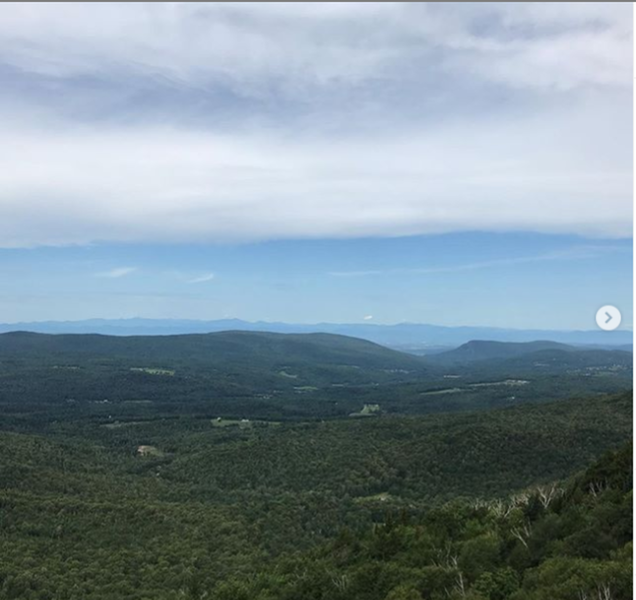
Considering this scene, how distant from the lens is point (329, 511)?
47.2 metres

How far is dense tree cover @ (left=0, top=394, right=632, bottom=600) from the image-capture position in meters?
22.9

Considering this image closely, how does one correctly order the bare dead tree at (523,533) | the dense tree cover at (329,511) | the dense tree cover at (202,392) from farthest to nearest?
the dense tree cover at (202,392) < the bare dead tree at (523,533) < the dense tree cover at (329,511)

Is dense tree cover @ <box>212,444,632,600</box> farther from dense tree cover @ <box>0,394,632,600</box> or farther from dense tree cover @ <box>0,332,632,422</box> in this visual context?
dense tree cover @ <box>0,332,632,422</box>

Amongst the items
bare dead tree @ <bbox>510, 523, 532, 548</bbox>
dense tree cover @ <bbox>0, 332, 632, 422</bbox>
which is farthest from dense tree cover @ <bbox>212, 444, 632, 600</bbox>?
dense tree cover @ <bbox>0, 332, 632, 422</bbox>

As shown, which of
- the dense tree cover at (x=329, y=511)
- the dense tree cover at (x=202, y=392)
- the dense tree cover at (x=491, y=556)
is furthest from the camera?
the dense tree cover at (x=202, y=392)

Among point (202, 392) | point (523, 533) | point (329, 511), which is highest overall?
point (523, 533)

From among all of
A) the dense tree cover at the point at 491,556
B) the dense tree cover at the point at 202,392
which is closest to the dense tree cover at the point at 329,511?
the dense tree cover at the point at 491,556

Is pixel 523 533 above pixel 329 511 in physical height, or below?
above

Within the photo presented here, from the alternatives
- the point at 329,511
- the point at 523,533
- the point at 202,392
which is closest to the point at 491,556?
the point at 523,533

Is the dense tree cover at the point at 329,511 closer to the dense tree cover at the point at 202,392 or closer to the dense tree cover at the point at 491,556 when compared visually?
the dense tree cover at the point at 491,556

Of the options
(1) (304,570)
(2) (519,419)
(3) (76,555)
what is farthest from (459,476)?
(3) (76,555)

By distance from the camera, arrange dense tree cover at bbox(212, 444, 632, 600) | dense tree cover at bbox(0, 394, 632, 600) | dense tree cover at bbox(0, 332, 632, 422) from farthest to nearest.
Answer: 1. dense tree cover at bbox(0, 332, 632, 422)
2. dense tree cover at bbox(0, 394, 632, 600)
3. dense tree cover at bbox(212, 444, 632, 600)

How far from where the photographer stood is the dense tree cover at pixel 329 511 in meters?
22.9

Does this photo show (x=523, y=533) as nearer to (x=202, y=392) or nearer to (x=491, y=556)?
(x=491, y=556)
